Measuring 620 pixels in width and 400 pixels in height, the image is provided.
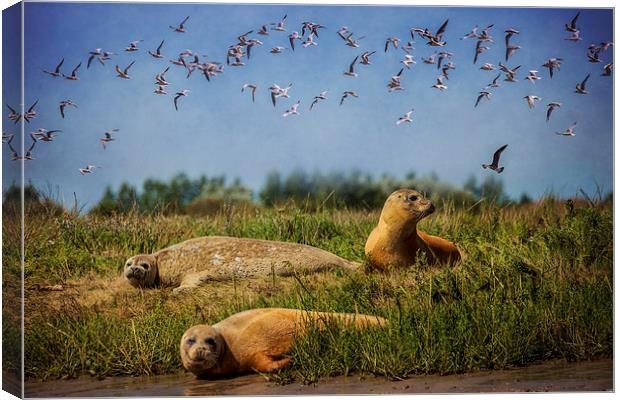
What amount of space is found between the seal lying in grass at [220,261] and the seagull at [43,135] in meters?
1.30

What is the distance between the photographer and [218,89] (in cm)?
1148

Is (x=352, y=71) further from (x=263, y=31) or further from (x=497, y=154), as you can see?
(x=497, y=154)

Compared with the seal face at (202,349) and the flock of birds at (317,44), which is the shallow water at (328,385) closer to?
the seal face at (202,349)

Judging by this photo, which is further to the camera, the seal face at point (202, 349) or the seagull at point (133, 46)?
the seagull at point (133, 46)

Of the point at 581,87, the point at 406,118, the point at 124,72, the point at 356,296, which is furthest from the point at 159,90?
the point at 581,87

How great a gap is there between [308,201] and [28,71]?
8.58 feet

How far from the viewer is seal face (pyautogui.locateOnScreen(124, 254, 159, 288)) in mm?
11625

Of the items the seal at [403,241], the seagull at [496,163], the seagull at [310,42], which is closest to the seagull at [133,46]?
the seagull at [310,42]

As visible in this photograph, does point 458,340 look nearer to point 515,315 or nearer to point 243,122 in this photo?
point 515,315

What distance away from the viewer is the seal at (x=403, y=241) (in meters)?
11.8

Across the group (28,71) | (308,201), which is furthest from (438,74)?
(28,71)

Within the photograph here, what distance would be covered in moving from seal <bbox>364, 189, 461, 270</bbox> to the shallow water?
3.96 ft

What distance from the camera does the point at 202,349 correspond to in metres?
10.6

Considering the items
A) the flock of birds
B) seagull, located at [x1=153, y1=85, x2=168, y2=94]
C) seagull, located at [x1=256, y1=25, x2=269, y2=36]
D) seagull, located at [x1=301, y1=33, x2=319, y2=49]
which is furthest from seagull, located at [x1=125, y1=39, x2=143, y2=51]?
seagull, located at [x1=301, y1=33, x2=319, y2=49]
